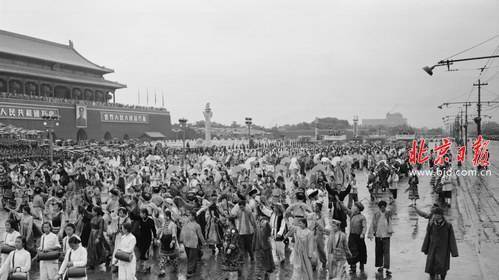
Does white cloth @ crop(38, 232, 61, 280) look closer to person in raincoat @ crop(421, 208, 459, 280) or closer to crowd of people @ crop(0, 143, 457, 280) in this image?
crowd of people @ crop(0, 143, 457, 280)

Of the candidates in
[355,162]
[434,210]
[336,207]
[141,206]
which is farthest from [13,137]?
[434,210]

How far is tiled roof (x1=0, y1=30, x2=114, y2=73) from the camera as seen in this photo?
133ft

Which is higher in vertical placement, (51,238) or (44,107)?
(44,107)

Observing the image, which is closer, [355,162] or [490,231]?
[490,231]

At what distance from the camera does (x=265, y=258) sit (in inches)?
277

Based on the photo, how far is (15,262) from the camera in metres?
5.34

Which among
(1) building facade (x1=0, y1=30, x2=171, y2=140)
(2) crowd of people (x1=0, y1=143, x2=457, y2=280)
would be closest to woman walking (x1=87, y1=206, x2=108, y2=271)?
(2) crowd of people (x1=0, y1=143, x2=457, y2=280)

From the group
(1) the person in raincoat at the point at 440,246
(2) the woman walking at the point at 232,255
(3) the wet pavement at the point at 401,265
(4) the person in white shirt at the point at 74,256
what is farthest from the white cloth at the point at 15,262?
(1) the person in raincoat at the point at 440,246

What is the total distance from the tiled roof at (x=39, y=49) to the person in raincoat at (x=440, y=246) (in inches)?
1596

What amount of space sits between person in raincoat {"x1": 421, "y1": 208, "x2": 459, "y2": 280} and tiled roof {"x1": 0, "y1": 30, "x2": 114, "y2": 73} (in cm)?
4054

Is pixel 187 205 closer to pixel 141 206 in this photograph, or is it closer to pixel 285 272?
pixel 141 206

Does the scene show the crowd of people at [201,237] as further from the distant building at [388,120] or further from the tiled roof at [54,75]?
the distant building at [388,120]

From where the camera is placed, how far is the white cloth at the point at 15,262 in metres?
5.34

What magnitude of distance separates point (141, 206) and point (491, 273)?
6063 mm
